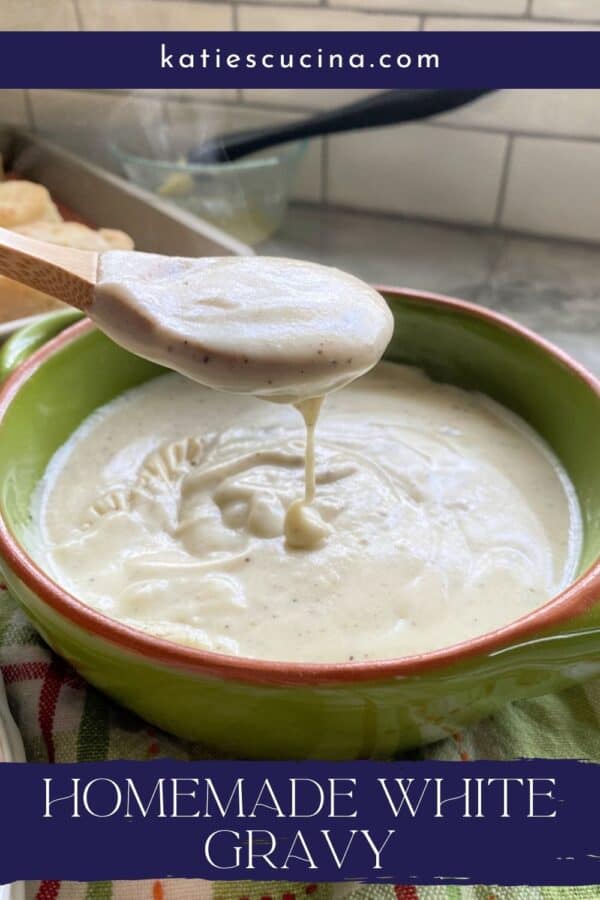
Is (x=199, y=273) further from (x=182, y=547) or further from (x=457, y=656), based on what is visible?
(x=457, y=656)

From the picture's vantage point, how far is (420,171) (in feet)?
5.00

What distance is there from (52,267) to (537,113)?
0.90m

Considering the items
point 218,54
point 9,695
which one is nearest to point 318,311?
point 9,695

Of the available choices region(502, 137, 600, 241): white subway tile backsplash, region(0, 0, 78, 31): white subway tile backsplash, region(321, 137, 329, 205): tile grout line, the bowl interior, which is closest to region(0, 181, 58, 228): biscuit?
region(0, 0, 78, 31): white subway tile backsplash

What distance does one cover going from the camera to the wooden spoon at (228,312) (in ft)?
2.40

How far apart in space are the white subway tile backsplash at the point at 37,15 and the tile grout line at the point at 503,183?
0.67 meters

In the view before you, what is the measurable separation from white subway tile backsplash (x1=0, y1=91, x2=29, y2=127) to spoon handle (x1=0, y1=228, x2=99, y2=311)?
771 mm

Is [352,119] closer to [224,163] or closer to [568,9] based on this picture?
[224,163]

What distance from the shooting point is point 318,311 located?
2.51 feet

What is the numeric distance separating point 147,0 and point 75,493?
2.64ft

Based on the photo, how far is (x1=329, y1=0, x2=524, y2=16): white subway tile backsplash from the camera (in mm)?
1286

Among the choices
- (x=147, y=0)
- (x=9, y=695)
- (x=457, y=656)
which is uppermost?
(x=147, y=0)

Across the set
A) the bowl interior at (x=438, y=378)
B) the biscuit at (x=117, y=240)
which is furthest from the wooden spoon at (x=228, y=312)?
the biscuit at (x=117, y=240)

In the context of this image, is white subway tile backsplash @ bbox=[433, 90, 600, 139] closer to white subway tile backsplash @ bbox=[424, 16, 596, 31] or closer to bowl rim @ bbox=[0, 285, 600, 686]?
white subway tile backsplash @ bbox=[424, 16, 596, 31]
